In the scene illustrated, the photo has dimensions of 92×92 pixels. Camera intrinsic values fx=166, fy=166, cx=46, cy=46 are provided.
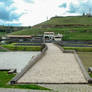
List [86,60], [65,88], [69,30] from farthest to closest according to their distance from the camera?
1. [69,30]
2. [86,60]
3. [65,88]

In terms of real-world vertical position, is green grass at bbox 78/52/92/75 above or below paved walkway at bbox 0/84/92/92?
below

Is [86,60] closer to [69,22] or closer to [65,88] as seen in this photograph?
[65,88]

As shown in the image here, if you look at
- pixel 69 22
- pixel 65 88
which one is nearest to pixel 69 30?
pixel 69 22

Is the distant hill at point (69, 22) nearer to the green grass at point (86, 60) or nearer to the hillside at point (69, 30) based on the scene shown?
the hillside at point (69, 30)

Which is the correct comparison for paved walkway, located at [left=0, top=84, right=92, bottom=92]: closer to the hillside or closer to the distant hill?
the hillside

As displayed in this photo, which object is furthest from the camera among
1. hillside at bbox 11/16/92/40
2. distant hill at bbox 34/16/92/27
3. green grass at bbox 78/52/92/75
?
distant hill at bbox 34/16/92/27

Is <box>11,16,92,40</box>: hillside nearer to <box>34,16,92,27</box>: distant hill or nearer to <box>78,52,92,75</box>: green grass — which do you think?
<box>34,16,92,27</box>: distant hill

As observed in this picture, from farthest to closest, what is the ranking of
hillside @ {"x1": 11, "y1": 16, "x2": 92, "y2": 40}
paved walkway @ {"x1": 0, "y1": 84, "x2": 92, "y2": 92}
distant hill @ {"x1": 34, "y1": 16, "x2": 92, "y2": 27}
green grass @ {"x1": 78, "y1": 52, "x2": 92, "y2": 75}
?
distant hill @ {"x1": 34, "y1": 16, "x2": 92, "y2": 27}, hillside @ {"x1": 11, "y1": 16, "x2": 92, "y2": 40}, green grass @ {"x1": 78, "y1": 52, "x2": 92, "y2": 75}, paved walkway @ {"x1": 0, "y1": 84, "x2": 92, "y2": 92}

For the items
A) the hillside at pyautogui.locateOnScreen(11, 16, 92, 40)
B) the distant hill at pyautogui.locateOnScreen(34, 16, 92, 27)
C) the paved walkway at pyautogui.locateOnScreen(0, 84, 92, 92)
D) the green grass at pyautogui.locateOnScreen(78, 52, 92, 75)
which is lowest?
the green grass at pyautogui.locateOnScreen(78, 52, 92, 75)

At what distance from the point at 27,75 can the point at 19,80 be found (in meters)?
1.34

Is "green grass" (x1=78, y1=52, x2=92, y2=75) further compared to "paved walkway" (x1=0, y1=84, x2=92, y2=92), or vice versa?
"green grass" (x1=78, y1=52, x2=92, y2=75)

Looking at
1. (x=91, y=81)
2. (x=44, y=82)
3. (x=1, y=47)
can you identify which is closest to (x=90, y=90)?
(x=91, y=81)

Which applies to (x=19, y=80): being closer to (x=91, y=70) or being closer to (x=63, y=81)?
(x=63, y=81)

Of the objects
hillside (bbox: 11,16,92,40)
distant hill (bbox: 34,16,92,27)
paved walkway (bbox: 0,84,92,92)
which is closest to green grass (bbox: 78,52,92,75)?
paved walkway (bbox: 0,84,92,92)
